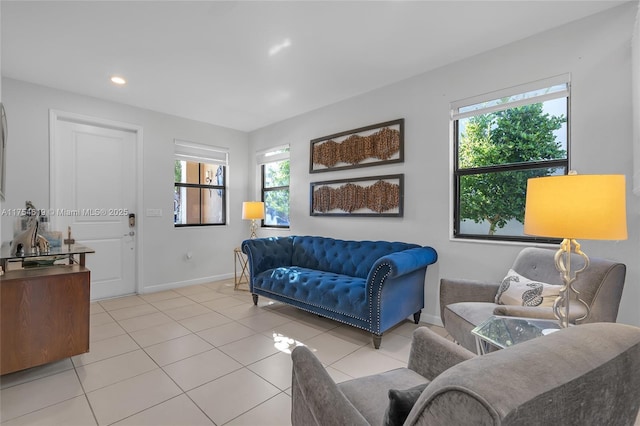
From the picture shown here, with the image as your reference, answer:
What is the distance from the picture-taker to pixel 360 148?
3662mm

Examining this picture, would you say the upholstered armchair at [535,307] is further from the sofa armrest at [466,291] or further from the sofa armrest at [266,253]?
the sofa armrest at [266,253]

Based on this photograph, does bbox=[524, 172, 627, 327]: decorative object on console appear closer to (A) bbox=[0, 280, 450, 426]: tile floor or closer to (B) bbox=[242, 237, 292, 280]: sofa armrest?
(A) bbox=[0, 280, 450, 426]: tile floor

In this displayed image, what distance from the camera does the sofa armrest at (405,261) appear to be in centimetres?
241

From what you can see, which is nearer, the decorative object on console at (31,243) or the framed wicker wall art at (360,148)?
the decorative object on console at (31,243)

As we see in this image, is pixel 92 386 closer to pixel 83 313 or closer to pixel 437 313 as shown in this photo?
pixel 83 313

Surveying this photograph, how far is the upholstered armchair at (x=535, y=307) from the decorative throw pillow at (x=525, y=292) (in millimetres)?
70

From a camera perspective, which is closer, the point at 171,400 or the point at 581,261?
the point at 171,400

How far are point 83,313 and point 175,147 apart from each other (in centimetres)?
287

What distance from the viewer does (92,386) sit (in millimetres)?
1952

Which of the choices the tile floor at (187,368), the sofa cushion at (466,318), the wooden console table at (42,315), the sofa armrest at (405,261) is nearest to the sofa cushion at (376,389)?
the tile floor at (187,368)

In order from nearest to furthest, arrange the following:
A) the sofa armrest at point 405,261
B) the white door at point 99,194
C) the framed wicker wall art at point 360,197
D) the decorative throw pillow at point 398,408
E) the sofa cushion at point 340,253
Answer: the decorative throw pillow at point 398,408, the sofa armrest at point 405,261, the sofa cushion at point 340,253, the framed wicker wall art at point 360,197, the white door at point 99,194

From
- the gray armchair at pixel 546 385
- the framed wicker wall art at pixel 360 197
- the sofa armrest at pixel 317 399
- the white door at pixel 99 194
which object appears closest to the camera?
the gray armchair at pixel 546 385

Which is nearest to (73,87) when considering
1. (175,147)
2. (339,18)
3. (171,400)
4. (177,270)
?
(175,147)

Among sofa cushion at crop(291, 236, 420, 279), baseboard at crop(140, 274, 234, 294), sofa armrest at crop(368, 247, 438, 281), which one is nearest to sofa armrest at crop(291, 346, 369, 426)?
sofa armrest at crop(368, 247, 438, 281)
